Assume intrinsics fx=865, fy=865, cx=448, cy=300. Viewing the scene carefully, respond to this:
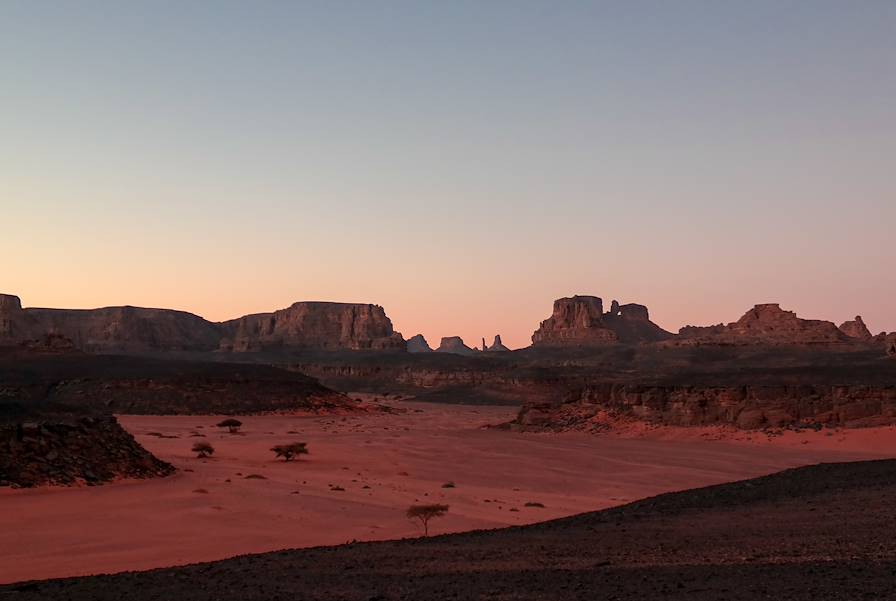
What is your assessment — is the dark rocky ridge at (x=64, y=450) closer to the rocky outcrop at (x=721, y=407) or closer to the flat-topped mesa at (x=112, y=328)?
the rocky outcrop at (x=721, y=407)

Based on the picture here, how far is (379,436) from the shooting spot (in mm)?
50156

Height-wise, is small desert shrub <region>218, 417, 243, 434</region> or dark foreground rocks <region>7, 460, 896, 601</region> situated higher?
dark foreground rocks <region>7, 460, 896, 601</region>

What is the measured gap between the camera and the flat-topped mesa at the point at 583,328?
573ft

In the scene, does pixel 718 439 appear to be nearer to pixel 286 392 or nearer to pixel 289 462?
pixel 289 462

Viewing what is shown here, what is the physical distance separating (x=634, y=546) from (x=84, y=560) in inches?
379

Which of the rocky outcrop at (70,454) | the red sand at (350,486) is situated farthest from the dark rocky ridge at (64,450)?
the red sand at (350,486)

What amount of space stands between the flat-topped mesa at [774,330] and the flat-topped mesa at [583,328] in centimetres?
2603

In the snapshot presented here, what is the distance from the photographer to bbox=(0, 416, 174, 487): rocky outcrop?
21.5 metres

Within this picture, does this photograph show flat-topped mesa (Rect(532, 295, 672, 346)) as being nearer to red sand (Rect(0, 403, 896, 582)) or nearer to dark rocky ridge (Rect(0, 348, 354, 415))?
dark rocky ridge (Rect(0, 348, 354, 415))

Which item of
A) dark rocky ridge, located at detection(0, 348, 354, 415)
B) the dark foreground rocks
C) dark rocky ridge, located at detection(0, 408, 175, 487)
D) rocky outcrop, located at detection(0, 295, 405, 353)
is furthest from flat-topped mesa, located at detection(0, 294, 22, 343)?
the dark foreground rocks

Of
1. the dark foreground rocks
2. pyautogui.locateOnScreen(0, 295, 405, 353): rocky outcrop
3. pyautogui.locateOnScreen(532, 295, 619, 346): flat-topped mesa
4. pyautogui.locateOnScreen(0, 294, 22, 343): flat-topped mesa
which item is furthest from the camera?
pyautogui.locateOnScreen(0, 295, 405, 353): rocky outcrop

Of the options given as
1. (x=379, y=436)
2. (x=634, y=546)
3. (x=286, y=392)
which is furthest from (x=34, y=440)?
(x=286, y=392)

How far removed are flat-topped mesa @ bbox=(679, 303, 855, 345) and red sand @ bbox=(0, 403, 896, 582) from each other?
80854 millimetres

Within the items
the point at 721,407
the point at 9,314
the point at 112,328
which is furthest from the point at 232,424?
the point at 112,328
